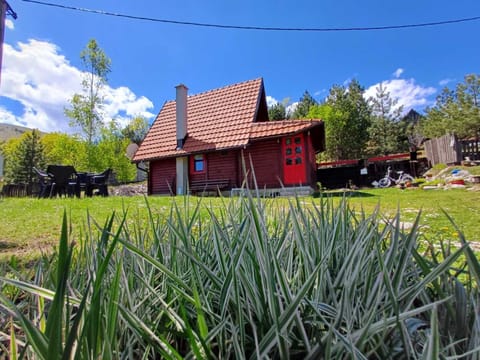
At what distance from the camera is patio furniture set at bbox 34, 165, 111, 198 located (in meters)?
8.55

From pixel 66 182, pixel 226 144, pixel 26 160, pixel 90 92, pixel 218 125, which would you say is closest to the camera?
pixel 66 182

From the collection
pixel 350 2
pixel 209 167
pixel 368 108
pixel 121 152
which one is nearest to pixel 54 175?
pixel 209 167

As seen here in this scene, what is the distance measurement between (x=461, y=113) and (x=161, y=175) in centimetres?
2360

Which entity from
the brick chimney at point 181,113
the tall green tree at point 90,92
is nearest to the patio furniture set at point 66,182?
the brick chimney at point 181,113

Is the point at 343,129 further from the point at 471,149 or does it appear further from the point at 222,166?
the point at 222,166

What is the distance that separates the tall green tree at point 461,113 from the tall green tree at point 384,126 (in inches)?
114

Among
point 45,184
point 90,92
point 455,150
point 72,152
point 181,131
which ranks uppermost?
point 90,92

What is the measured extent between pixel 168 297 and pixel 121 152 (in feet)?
86.4

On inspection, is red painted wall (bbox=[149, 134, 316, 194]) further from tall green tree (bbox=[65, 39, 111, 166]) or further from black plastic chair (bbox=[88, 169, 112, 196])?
tall green tree (bbox=[65, 39, 111, 166])

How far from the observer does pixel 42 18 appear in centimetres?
691

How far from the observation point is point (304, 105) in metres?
30.6

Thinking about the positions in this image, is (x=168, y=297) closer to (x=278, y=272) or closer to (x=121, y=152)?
(x=278, y=272)

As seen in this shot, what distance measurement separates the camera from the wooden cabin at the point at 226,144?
34.3 feet

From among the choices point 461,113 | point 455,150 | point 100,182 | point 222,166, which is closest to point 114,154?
point 100,182
